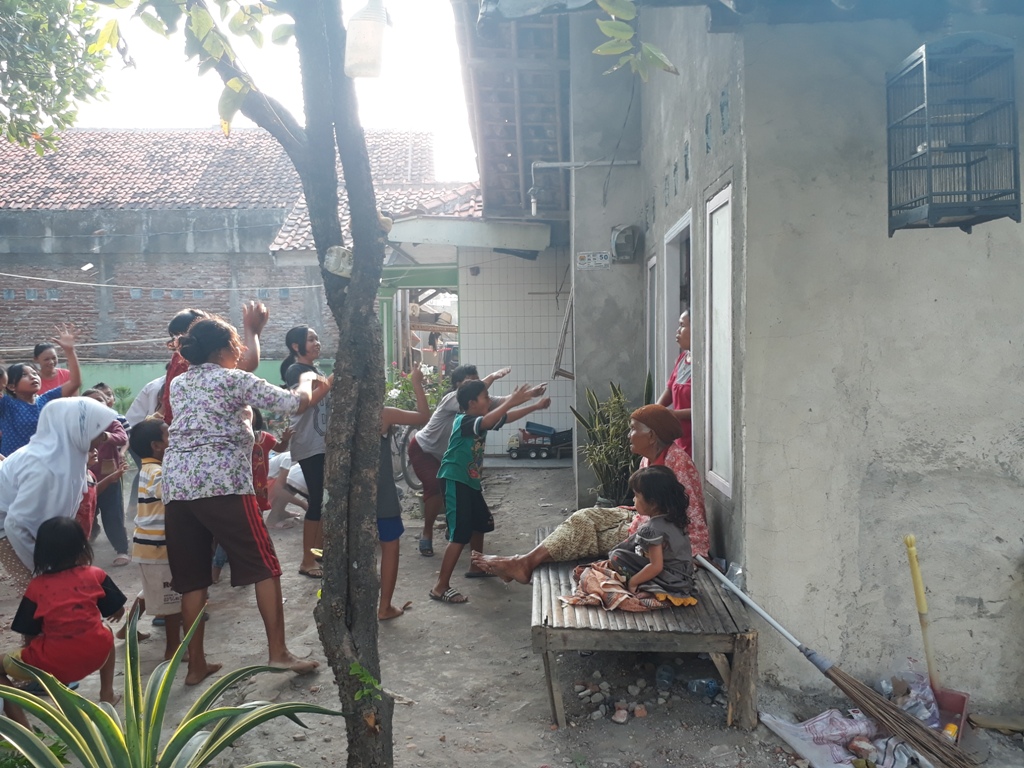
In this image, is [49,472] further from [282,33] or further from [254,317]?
[282,33]

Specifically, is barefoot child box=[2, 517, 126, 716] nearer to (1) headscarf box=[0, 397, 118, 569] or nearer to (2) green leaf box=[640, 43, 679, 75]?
(1) headscarf box=[0, 397, 118, 569]

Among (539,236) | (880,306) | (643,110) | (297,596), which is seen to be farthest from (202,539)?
(539,236)

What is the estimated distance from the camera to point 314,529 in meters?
6.09

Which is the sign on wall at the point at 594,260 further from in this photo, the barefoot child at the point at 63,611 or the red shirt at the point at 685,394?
the barefoot child at the point at 63,611

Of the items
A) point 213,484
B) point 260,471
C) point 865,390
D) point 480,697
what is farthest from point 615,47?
point 260,471

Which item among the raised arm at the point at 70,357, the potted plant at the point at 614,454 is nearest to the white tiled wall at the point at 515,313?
the potted plant at the point at 614,454

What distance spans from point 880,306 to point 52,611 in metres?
3.72

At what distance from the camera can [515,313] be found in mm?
11227

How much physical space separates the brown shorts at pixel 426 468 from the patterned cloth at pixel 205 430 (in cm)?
273

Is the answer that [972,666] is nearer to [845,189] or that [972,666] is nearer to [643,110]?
[845,189]

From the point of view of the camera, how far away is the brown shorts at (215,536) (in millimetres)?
4055

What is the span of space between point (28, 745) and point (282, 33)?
2.16m

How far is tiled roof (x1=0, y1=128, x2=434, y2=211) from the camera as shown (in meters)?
20.7

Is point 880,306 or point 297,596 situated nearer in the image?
point 880,306
